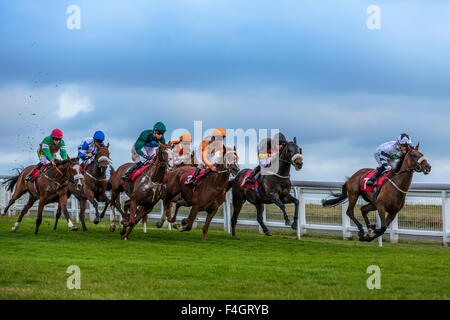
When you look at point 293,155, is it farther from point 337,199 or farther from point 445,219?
point 445,219

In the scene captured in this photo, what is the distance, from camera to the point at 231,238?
51.5 ft

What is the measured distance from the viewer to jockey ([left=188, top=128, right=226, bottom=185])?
13.9 metres

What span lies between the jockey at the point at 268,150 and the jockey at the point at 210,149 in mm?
1535

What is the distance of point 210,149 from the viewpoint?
46.8 ft

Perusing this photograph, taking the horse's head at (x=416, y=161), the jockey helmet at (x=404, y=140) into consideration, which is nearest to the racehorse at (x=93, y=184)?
the jockey helmet at (x=404, y=140)

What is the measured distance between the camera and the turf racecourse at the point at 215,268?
7.55 m

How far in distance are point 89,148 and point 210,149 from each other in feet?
15.6

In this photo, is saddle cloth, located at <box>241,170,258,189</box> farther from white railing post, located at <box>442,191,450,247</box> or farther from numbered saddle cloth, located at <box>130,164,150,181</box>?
white railing post, located at <box>442,191,450,247</box>

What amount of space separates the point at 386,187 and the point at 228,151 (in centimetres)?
321

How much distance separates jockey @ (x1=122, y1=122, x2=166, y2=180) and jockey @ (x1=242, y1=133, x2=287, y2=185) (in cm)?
238

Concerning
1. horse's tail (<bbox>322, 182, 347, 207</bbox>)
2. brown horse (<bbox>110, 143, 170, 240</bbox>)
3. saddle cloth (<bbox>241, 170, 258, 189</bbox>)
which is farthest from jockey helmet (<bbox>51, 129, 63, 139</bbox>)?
horse's tail (<bbox>322, 182, 347, 207</bbox>)

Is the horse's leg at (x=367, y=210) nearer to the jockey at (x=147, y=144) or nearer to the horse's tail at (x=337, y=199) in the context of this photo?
the horse's tail at (x=337, y=199)

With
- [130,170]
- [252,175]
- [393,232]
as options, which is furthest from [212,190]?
[393,232]
